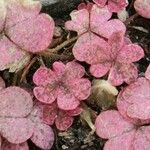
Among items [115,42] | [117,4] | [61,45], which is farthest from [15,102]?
[117,4]

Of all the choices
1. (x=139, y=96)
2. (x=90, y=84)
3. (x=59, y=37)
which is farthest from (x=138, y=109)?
(x=59, y=37)

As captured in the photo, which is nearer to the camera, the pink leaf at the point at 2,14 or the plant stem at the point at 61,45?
the pink leaf at the point at 2,14

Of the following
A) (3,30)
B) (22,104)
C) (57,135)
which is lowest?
(57,135)

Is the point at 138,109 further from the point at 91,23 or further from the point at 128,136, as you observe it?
the point at 91,23

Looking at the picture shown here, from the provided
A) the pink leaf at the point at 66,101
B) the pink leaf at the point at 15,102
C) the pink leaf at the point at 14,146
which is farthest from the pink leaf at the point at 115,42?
the pink leaf at the point at 14,146

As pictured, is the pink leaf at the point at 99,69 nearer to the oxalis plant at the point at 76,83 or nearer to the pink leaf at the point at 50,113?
the oxalis plant at the point at 76,83
